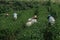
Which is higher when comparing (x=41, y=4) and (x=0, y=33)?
(x=0, y=33)

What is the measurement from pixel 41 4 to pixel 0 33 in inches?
422

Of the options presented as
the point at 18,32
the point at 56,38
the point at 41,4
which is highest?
the point at 56,38

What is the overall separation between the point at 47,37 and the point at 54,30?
2.08 feet

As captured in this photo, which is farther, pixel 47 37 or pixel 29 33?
pixel 47 37

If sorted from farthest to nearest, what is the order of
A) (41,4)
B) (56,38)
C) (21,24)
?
(41,4)
(21,24)
(56,38)

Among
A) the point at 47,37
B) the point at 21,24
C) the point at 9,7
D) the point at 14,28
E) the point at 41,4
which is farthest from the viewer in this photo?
the point at 41,4

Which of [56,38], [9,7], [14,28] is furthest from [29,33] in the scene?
[9,7]

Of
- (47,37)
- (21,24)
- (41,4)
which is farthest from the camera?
(41,4)

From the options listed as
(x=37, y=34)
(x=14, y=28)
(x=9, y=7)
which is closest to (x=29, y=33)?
(x=37, y=34)

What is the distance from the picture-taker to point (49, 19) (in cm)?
1469

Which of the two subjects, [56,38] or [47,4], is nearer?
[56,38]

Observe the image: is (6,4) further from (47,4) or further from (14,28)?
(14,28)

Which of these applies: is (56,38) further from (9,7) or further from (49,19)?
(9,7)

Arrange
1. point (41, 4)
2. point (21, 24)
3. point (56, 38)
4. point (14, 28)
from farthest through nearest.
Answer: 1. point (41, 4)
2. point (21, 24)
3. point (14, 28)
4. point (56, 38)
